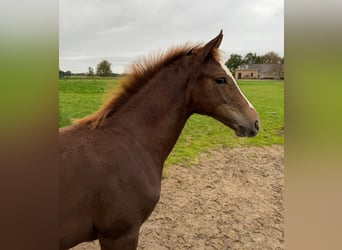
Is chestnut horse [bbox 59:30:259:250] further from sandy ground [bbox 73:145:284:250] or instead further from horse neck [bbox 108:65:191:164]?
sandy ground [bbox 73:145:284:250]

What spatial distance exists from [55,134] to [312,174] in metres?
0.51

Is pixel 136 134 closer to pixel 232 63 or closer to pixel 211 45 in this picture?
pixel 211 45

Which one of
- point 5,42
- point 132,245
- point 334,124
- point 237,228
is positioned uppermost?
point 5,42

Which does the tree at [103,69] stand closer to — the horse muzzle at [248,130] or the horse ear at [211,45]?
the horse ear at [211,45]

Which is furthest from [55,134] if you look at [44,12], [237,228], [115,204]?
[237,228]

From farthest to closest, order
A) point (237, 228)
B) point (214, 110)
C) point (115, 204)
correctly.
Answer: point (237, 228) < point (214, 110) < point (115, 204)

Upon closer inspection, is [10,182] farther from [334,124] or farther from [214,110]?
[214,110]

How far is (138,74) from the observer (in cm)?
206

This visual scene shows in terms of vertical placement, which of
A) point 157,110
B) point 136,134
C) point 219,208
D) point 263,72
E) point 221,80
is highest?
point 263,72

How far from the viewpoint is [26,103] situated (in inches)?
20.4

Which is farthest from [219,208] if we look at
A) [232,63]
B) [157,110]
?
[157,110]

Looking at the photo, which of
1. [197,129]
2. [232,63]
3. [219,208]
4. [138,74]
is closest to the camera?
[138,74]

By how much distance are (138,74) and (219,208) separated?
275 cm

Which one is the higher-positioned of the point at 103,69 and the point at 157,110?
the point at 103,69
